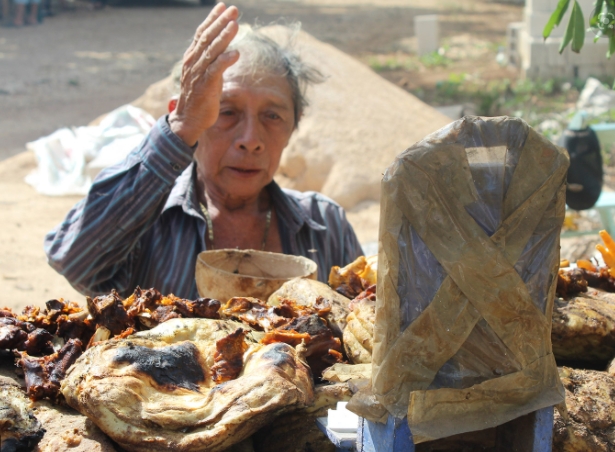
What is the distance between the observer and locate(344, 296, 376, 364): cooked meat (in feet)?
4.78

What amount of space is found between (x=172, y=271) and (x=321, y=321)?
4.15 feet

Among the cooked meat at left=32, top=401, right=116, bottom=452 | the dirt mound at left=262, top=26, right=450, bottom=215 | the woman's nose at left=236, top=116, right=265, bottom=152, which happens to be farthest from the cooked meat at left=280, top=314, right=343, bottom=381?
the dirt mound at left=262, top=26, right=450, bottom=215

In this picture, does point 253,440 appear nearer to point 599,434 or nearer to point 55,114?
point 599,434

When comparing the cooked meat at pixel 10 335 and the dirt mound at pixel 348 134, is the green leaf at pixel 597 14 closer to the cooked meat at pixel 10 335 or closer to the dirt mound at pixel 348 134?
the cooked meat at pixel 10 335

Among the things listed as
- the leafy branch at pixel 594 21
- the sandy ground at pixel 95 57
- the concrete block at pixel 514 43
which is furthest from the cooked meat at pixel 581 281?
the concrete block at pixel 514 43

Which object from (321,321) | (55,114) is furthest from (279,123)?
(55,114)

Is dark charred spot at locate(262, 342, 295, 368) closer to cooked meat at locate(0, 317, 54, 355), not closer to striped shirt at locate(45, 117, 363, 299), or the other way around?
cooked meat at locate(0, 317, 54, 355)

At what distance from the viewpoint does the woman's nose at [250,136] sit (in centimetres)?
270

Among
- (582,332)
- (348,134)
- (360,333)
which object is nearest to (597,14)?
(582,332)

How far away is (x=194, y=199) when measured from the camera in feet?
9.27

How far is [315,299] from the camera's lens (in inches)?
66.1

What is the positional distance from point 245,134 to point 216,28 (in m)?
0.59

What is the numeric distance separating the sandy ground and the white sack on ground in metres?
0.20

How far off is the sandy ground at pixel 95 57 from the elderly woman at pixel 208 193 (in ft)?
2.56
